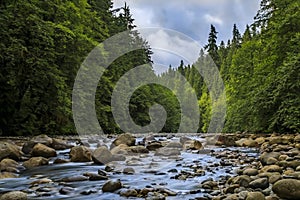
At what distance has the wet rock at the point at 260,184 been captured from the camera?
4.82m

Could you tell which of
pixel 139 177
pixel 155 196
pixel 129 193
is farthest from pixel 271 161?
pixel 129 193

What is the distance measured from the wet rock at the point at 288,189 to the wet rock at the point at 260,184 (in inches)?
15.2

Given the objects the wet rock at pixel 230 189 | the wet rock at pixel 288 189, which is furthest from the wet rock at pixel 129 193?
the wet rock at pixel 288 189

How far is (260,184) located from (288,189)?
1.95 feet

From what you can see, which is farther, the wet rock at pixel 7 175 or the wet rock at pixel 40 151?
the wet rock at pixel 40 151

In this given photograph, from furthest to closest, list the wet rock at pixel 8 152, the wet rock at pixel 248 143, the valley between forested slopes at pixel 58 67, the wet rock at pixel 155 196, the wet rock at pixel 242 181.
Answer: the valley between forested slopes at pixel 58 67
the wet rock at pixel 248 143
the wet rock at pixel 8 152
the wet rock at pixel 242 181
the wet rock at pixel 155 196

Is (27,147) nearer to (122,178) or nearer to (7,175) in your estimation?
(7,175)

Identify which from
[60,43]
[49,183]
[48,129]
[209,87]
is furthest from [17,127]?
[209,87]

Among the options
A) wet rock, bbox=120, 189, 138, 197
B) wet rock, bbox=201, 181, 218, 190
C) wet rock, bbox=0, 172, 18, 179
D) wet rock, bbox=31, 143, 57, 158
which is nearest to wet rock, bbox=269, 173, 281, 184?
wet rock, bbox=201, 181, 218, 190

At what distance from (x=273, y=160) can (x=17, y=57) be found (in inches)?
404

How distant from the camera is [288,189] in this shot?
14.1ft

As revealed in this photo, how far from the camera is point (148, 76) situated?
37938 millimetres

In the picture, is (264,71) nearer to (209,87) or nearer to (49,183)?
(49,183)

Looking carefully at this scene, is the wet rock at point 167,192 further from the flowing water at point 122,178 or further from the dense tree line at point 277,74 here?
the dense tree line at point 277,74
